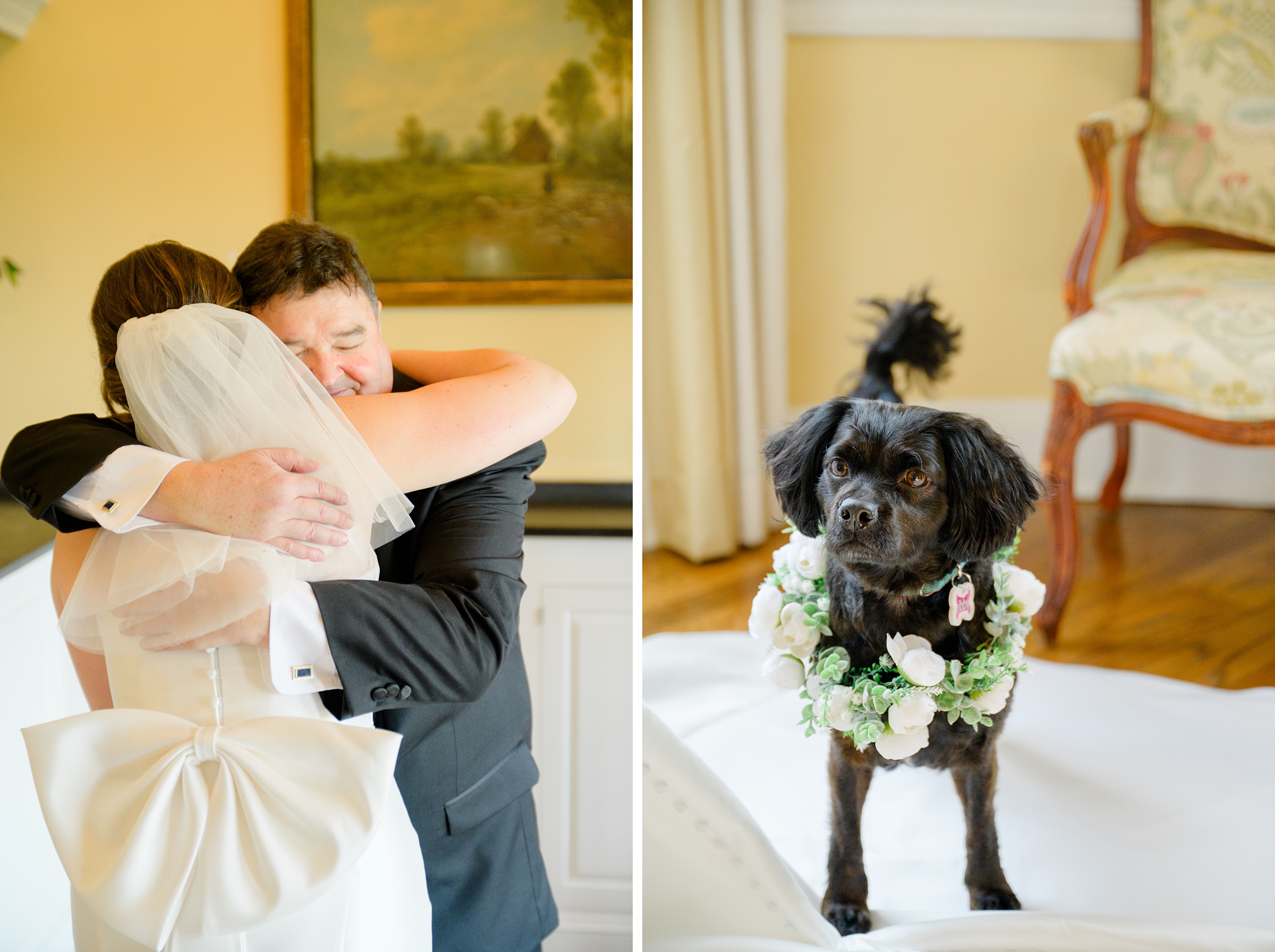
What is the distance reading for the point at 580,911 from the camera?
155cm

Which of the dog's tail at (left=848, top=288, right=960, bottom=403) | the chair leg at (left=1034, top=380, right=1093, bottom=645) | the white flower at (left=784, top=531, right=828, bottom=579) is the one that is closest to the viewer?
the white flower at (left=784, top=531, right=828, bottom=579)

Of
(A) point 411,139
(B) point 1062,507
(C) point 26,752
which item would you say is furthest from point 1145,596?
(C) point 26,752

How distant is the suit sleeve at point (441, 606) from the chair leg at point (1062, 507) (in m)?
1.23

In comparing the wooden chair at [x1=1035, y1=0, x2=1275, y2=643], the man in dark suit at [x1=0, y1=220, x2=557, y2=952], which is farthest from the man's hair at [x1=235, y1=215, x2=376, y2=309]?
the wooden chair at [x1=1035, y1=0, x2=1275, y2=643]

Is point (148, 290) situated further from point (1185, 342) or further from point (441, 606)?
point (1185, 342)

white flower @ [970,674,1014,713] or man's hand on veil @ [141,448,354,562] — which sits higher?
man's hand on veil @ [141,448,354,562]

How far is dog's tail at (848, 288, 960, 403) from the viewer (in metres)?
1.15

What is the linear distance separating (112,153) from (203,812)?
3.98ft

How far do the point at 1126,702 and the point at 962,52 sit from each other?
162 centimetres

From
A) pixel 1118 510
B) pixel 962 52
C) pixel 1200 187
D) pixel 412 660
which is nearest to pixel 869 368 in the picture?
pixel 412 660

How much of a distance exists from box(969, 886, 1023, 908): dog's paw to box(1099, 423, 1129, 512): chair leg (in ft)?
5.89

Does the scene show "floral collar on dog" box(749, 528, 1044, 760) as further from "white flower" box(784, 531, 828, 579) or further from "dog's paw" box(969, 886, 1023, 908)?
"dog's paw" box(969, 886, 1023, 908)

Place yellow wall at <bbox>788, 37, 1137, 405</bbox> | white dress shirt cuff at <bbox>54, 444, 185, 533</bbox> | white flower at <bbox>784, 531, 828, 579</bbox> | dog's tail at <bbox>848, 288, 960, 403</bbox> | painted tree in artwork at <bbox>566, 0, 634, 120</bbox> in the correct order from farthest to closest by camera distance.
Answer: yellow wall at <bbox>788, 37, 1137, 405</bbox> → painted tree in artwork at <bbox>566, 0, 634, 120</bbox> → dog's tail at <bbox>848, 288, 960, 403</bbox> → white flower at <bbox>784, 531, 828, 579</bbox> → white dress shirt cuff at <bbox>54, 444, 185, 533</bbox>

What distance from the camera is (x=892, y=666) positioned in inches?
29.1
